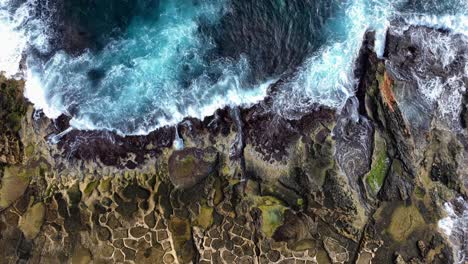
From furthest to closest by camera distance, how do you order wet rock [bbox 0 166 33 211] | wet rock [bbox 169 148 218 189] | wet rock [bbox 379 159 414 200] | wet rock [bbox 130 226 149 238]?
wet rock [bbox 379 159 414 200] < wet rock [bbox 169 148 218 189] < wet rock [bbox 0 166 33 211] < wet rock [bbox 130 226 149 238]

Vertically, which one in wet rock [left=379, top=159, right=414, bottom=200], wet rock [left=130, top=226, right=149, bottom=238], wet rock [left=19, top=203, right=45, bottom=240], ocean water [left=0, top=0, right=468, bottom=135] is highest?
ocean water [left=0, top=0, right=468, bottom=135]

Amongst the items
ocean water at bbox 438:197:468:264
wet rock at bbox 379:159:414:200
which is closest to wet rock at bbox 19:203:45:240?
wet rock at bbox 379:159:414:200

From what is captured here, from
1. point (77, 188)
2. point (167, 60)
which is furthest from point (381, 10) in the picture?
point (77, 188)

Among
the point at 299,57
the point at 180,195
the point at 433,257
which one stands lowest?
the point at 433,257

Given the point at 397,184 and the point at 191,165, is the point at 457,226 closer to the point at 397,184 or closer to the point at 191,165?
the point at 397,184

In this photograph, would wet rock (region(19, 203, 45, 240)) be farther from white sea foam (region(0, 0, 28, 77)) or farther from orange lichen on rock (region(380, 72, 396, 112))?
orange lichen on rock (region(380, 72, 396, 112))

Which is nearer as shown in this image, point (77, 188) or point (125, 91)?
point (77, 188)

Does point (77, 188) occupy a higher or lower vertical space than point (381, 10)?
lower

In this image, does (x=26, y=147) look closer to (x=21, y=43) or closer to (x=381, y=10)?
(x=21, y=43)
